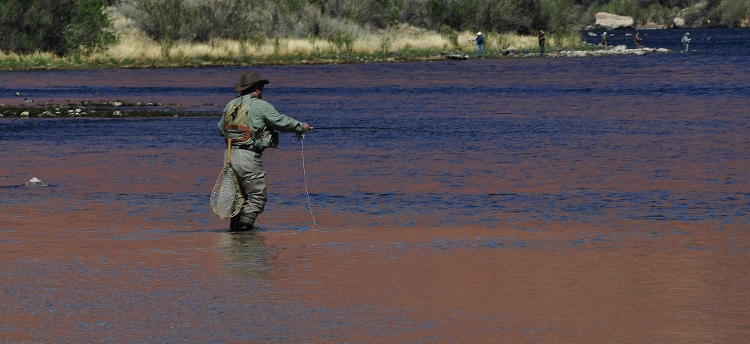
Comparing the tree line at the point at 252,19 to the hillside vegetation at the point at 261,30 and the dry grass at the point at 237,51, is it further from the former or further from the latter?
the dry grass at the point at 237,51

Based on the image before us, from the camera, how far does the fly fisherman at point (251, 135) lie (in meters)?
12.5

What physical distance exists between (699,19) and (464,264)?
164 metres

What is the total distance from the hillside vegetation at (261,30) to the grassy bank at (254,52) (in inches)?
2.1

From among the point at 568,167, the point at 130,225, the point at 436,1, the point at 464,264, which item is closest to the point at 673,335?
the point at 464,264

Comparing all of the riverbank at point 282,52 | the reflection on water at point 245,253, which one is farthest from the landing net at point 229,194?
the riverbank at point 282,52

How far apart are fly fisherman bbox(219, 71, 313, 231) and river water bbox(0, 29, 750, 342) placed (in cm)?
27

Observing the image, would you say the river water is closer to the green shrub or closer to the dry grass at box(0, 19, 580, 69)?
the dry grass at box(0, 19, 580, 69)

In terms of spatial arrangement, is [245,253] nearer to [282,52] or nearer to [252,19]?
[282,52]

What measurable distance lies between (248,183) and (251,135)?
44 centimetres

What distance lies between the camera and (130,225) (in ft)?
43.2

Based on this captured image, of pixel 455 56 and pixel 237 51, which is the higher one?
pixel 237 51

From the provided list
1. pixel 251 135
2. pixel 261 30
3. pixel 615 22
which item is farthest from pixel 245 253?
pixel 615 22

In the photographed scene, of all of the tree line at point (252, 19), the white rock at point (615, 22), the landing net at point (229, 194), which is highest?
the landing net at point (229, 194)

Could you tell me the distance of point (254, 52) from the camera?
64.2 metres
